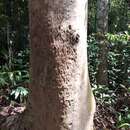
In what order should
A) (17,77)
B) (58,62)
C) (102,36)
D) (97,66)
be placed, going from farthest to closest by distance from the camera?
1. (97,66)
2. (102,36)
3. (17,77)
4. (58,62)

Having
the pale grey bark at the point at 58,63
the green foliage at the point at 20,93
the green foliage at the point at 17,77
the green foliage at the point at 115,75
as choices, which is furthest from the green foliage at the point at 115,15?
the pale grey bark at the point at 58,63


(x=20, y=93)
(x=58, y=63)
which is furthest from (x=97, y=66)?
(x=58, y=63)

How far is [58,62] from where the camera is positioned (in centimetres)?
235

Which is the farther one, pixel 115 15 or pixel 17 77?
pixel 115 15

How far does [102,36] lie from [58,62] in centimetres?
393

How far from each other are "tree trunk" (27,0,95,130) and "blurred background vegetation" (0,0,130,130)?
92.2 inches

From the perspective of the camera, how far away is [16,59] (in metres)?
6.82

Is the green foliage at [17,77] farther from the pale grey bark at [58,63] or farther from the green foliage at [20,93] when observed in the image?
the pale grey bark at [58,63]

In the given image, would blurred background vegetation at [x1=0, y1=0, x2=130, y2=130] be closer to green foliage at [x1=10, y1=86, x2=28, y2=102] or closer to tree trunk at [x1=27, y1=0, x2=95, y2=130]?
green foliage at [x1=10, y1=86, x2=28, y2=102]

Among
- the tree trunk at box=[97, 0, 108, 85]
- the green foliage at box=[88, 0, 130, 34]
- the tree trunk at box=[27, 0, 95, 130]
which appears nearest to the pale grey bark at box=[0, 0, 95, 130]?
the tree trunk at box=[27, 0, 95, 130]

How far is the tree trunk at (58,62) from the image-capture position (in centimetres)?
230

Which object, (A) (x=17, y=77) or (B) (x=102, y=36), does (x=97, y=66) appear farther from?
(A) (x=17, y=77)

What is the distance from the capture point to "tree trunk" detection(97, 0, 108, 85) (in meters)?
6.14

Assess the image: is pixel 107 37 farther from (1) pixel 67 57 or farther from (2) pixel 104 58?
(1) pixel 67 57
